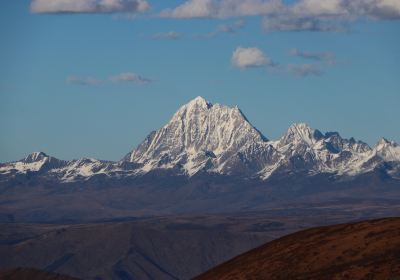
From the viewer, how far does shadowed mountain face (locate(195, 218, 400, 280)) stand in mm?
116750

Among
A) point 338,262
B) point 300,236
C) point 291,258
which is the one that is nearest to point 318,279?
point 338,262

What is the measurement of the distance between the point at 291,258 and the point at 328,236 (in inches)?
251

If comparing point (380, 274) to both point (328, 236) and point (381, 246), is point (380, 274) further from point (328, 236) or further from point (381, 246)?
point (328, 236)

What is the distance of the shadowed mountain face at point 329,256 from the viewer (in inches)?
4596

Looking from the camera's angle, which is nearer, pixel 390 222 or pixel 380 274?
pixel 380 274

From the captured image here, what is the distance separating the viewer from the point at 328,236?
138 m

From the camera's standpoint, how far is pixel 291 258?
134m

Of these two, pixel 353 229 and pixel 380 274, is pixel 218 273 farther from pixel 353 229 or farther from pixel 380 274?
pixel 380 274

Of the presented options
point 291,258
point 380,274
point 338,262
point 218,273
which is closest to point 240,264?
point 218,273

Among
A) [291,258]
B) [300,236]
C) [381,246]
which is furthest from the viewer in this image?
[300,236]

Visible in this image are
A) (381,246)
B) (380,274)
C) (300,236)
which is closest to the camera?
(380,274)

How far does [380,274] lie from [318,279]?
8.59m

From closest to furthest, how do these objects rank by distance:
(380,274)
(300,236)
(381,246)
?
(380,274) → (381,246) → (300,236)

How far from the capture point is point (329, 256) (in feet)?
420
